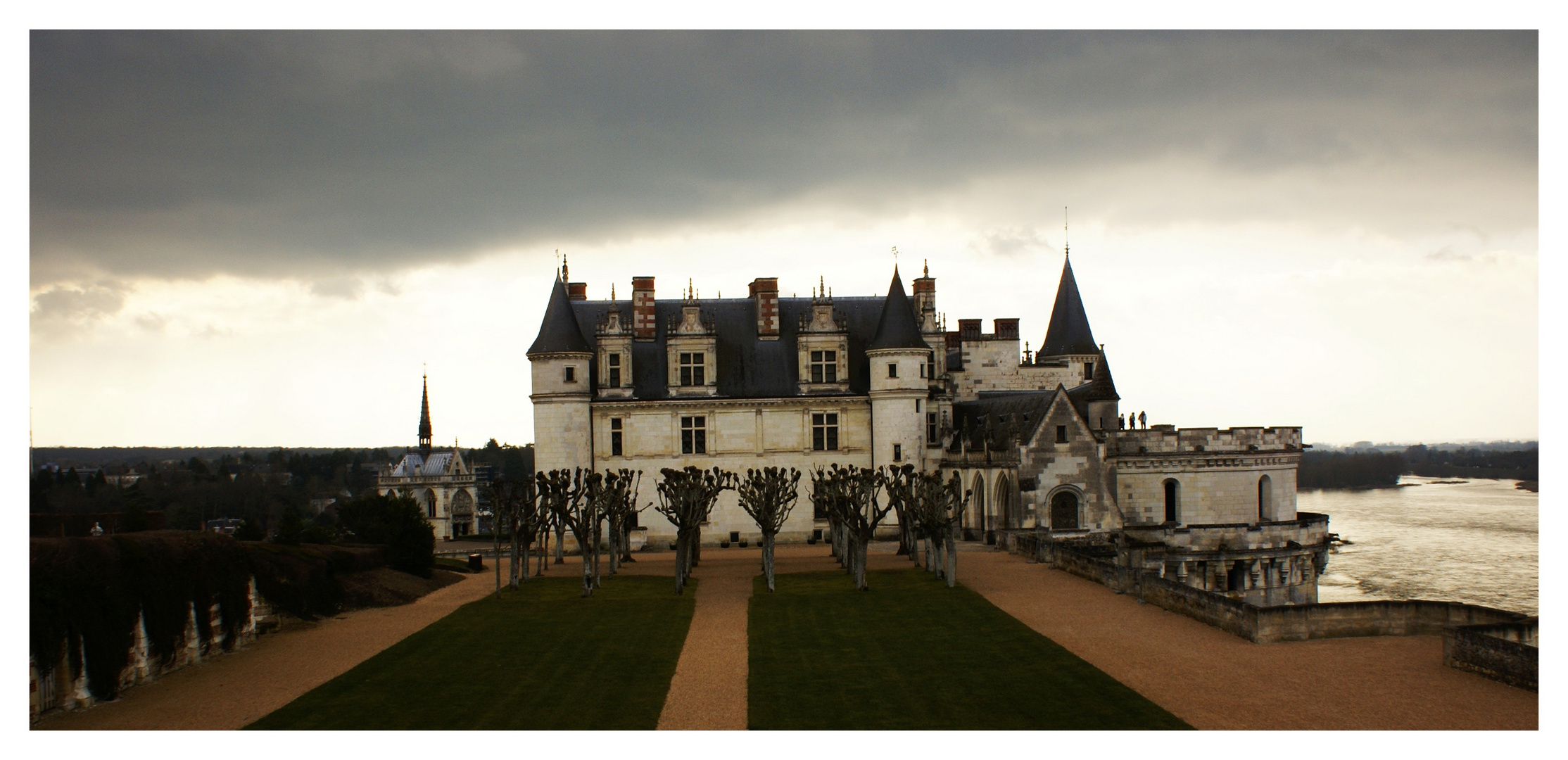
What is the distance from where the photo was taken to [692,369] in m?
37.6

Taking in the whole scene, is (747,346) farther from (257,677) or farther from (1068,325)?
(257,677)

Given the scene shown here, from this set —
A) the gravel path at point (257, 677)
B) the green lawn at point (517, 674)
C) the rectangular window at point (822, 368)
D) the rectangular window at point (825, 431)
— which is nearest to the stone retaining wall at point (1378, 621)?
the green lawn at point (517, 674)

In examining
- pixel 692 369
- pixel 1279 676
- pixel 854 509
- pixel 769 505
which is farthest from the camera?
pixel 692 369

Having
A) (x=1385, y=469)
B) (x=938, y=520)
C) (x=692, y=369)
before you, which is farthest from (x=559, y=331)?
(x=1385, y=469)

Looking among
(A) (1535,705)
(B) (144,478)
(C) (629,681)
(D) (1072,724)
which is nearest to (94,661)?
(C) (629,681)

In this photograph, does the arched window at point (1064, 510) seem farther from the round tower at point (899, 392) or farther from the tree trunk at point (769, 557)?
the tree trunk at point (769, 557)

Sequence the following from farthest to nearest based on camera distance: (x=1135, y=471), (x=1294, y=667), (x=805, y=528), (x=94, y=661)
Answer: (x=805, y=528)
(x=1135, y=471)
(x=1294, y=667)
(x=94, y=661)

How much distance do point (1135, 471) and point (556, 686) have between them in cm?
2424

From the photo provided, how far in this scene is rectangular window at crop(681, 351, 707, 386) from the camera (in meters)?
37.6

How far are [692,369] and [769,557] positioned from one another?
1367cm

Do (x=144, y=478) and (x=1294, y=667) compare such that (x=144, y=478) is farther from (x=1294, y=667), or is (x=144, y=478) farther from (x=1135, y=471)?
(x=1294, y=667)

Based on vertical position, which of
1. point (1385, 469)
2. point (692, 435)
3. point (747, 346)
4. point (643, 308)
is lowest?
point (1385, 469)

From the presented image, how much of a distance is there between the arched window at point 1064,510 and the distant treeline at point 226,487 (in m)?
21.9

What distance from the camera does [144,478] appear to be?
84688 mm
